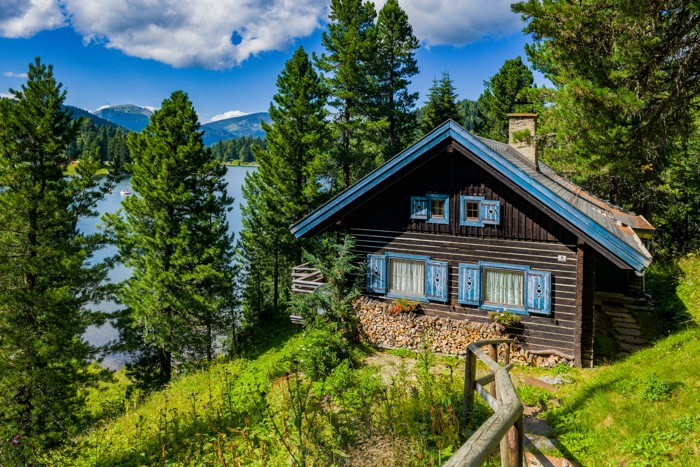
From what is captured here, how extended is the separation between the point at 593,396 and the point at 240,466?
6628mm

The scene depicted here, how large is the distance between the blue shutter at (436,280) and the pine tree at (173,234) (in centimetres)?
1020

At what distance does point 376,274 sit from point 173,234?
10731 mm

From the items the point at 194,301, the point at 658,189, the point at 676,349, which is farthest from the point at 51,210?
the point at 658,189

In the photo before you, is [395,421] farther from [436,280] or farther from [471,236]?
[471,236]

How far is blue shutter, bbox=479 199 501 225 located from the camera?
12656mm

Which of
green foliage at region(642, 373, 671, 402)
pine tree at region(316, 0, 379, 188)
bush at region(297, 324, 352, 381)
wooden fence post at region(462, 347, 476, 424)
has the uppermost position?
pine tree at region(316, 0, 379, 188)

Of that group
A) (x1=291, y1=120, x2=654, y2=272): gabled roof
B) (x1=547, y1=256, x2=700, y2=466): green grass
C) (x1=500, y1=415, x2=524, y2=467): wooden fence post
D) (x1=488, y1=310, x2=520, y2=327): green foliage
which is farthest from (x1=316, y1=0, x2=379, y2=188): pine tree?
(x1=500, y1=415, x2=524, y2=467): wooden fence post

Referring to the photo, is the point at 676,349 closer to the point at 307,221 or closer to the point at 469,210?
the point at 469,210

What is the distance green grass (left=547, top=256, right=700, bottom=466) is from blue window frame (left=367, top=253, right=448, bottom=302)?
4858 mm

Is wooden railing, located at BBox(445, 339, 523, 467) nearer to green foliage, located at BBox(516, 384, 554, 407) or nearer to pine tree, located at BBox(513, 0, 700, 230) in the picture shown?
green foliage, located at BBox(516, 384, 554, 407)

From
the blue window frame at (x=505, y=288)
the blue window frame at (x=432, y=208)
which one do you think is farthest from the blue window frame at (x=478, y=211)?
the blue window frame at (x=505, y=288)

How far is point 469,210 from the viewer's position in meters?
13.3

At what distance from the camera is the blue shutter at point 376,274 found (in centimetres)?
1431

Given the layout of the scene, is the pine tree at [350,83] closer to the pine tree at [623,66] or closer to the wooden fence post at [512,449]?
the pine tree at [623,66]
